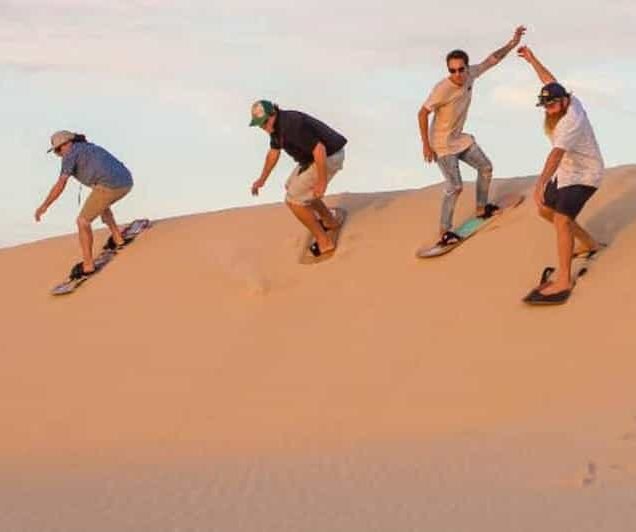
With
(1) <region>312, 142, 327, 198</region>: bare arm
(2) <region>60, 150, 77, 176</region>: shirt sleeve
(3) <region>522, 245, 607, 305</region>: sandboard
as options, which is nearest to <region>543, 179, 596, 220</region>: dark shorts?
(3) <region>522, 245, 607, 305</region>: sandboard

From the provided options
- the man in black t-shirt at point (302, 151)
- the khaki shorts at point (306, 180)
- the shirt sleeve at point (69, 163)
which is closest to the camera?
the man in black t-shirt at point (302, 151)

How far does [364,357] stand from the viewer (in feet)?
32.1

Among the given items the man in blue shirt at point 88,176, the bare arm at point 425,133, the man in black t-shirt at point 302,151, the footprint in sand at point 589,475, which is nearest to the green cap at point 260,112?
the man in black t-shirt at point 302,151

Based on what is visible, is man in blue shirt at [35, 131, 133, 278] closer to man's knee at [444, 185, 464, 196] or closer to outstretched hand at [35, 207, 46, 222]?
outstretched hand at [35, 207, 46, 222]

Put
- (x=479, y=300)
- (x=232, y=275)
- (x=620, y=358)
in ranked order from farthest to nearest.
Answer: (x=232, y=275), (x=479, y=300), (x=620, y=358)

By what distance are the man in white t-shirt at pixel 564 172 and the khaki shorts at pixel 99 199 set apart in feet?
15.6

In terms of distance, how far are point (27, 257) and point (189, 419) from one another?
5.58m

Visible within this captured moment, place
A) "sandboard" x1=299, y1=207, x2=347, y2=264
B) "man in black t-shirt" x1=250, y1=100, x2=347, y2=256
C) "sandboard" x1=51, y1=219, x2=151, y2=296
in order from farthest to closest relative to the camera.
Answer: "sandboard" x1=51, y1=219, x2=151, y2=296
"sandboard" x1=299, y1=207, x2=347, y2=264
"man in black t-shirt" x1=250, y1=100, x2=347, y2=256

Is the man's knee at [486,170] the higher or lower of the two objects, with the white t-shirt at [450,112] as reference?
lower

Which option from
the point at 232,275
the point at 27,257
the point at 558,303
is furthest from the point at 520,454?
the point at 27,257

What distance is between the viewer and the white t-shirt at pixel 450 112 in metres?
10.5

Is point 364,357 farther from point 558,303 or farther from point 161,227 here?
point 161,227

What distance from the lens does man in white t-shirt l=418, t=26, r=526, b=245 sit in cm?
1039

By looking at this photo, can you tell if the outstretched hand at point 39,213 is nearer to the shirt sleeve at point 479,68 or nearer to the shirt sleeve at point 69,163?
the shirt sleeve at point 69,163
